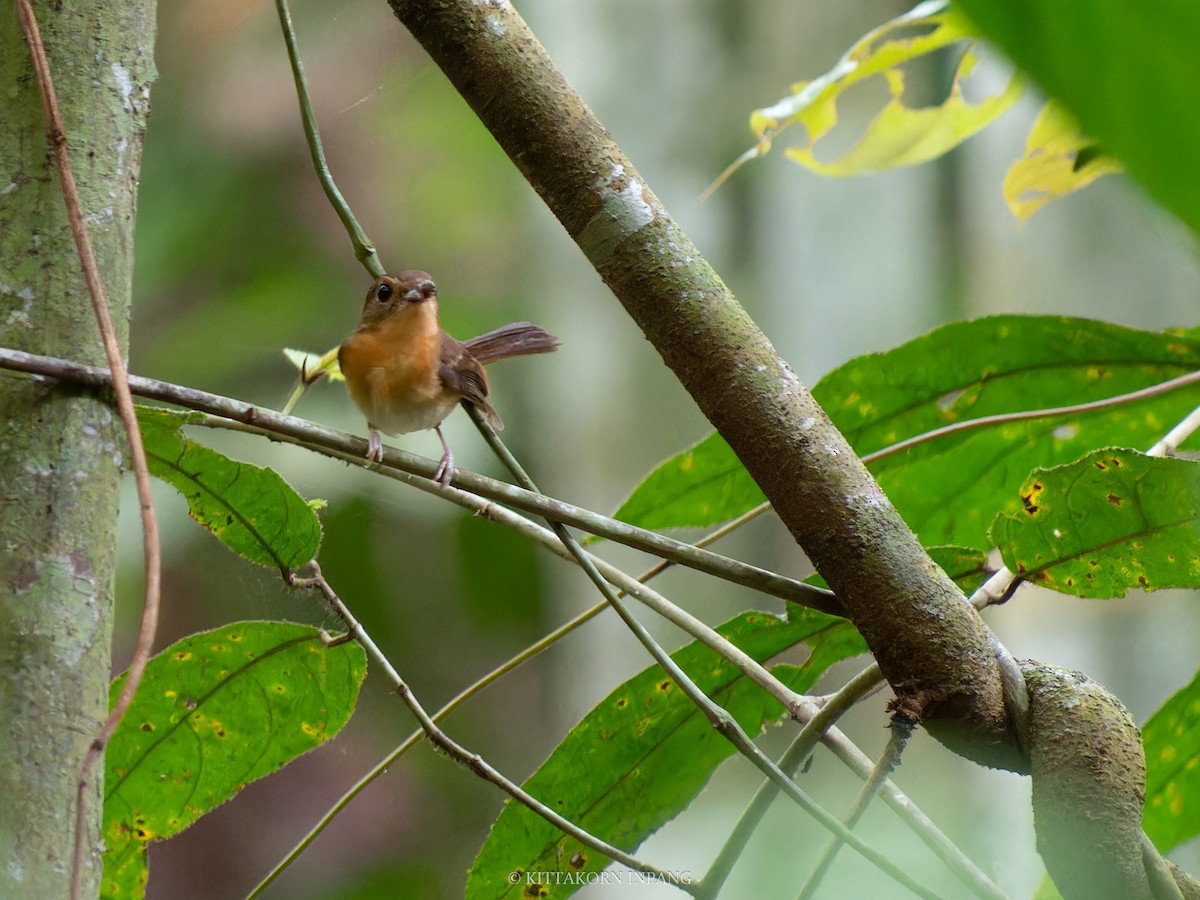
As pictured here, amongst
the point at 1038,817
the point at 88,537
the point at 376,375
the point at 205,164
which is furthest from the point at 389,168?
the point at 1038,817

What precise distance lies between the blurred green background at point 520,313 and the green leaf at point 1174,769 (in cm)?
30

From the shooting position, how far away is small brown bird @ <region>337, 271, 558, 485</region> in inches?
37.9

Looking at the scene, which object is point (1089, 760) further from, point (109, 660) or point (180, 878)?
point (180, 878)

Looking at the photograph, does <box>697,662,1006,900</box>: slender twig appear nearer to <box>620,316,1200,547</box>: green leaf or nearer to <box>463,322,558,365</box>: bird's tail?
<box>620,316,1200,547</box>: green leaf

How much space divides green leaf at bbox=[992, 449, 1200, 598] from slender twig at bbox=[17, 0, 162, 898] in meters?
0.44

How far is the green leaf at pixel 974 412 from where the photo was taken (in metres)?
0.75

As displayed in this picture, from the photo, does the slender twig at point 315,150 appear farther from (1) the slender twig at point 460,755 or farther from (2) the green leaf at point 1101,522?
(2) the green leaf at point 1101,522

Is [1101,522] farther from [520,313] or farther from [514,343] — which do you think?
[520,313]

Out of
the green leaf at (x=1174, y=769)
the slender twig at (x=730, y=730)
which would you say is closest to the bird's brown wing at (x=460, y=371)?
the slender twig at (x=730, y=730)

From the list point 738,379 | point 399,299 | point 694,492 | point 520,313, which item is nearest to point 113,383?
point 738,379

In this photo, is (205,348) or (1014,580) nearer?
(1014,580)

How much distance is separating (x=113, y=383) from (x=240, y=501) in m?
0.18

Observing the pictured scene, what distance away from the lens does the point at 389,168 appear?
5.27 feet

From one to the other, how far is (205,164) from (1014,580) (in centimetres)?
142
